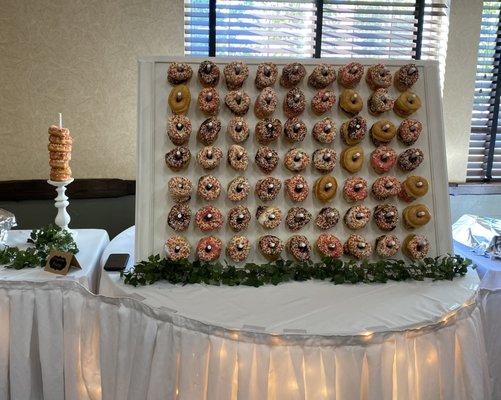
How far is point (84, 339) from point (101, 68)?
1840 millimetres

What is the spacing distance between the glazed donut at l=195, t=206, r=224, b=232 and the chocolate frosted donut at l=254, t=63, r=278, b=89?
0.43 meters

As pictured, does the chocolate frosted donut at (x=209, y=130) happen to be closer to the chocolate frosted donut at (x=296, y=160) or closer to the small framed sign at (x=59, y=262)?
the chocolate frosted donut at (x=296, y=160)

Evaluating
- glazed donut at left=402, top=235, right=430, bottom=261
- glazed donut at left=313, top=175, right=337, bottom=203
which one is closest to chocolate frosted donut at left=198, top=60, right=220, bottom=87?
glazed donut at left=313, top=175, right=337, bottom=203

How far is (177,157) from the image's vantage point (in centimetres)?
131

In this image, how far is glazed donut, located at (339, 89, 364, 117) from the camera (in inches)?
53.8

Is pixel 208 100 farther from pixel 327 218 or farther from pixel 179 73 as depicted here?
pixel 327 218

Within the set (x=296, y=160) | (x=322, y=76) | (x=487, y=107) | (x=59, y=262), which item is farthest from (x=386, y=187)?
(x=487, y=107)

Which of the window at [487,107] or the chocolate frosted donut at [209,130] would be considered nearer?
the chocolate frosted donut at [209,130]

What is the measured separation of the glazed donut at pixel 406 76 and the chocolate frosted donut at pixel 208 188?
68 centimetres

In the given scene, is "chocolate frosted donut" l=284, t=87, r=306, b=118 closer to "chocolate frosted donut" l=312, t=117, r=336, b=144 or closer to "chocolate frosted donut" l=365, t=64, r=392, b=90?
"chocolate frosted donut" l=312, t=117, r=336, b=144

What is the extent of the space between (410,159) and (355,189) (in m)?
0.20

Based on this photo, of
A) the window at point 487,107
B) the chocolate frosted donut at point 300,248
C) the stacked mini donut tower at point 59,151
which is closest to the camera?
the chocolate frosted donut at point 300,248

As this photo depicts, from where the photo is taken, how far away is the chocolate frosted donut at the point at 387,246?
135cm

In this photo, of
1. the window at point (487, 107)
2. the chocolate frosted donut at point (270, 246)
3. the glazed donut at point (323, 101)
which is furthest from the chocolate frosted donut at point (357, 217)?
the window at point (487, 107)
